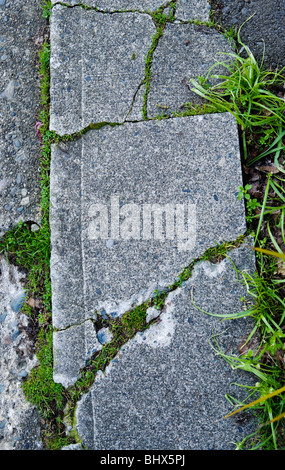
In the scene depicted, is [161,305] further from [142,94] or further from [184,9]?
[184,9]

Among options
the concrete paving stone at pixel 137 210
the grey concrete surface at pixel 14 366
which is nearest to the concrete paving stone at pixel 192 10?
the concrete paving stone at pixel 137 210

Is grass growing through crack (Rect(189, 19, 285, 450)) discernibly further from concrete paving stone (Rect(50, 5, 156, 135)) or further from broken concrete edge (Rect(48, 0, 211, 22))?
concrete paving stone (Rect(50, 5, 156, 135))

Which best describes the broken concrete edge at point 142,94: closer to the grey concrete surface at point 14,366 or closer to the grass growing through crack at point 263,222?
the grass growing through crack at point 263,222

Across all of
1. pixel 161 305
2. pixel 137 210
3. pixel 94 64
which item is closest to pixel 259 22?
pixel 94 64

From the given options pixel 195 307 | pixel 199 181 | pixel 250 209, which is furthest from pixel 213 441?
pixel 199 181

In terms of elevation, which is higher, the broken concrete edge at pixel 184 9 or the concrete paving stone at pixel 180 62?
the broken concrete edge at pixel 184 9

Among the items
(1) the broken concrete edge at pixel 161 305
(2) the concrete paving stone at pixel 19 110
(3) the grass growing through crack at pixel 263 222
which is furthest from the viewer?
(2) the concrete paving stone at pixel 19 110

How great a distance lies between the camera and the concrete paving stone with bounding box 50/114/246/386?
1843mm

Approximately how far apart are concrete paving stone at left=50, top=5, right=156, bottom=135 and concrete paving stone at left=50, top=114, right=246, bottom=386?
133mm

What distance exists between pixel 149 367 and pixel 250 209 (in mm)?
896

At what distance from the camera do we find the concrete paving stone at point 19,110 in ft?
6.97

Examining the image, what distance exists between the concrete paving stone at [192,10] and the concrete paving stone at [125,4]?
3.5 inches

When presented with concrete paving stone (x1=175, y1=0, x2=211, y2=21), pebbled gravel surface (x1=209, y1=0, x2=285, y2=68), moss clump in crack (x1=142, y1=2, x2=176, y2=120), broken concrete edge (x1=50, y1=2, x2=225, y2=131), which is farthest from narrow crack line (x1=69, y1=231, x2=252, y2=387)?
concrete paving stone (x1=175, y1=0, x2=211, y2=21)

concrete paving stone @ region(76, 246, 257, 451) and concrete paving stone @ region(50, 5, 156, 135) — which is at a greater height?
concrete paving stone @ region(50, 5, 156, 135)
